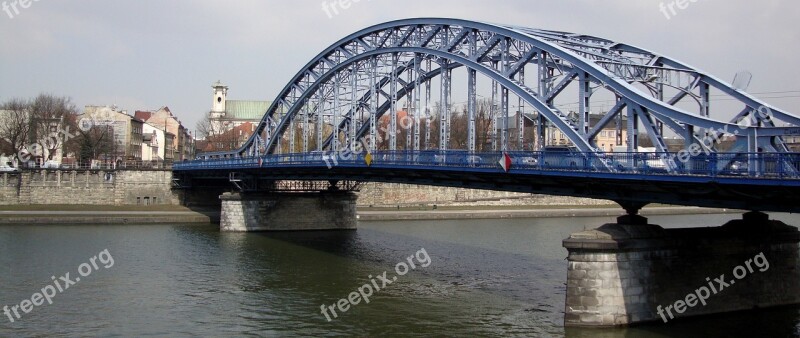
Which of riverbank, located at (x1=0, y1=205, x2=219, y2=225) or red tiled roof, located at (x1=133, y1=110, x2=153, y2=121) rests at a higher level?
red tiled roof, located at (x1=133, y1=110, x2=153, y2=121)

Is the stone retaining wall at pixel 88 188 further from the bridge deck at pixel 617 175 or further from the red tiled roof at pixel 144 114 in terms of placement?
the red tiled roof at pixel 144 114

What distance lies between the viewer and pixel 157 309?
A: 27.6 meters

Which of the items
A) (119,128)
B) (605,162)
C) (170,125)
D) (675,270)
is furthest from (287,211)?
(170,125)

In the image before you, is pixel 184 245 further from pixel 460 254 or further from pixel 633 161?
pixel 633 161

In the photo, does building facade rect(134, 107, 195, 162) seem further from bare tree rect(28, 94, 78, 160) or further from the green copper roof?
bare tree rect(28, 94, 78, 160)

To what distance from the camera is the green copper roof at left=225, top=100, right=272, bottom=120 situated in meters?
173

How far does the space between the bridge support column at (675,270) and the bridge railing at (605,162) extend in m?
2.32

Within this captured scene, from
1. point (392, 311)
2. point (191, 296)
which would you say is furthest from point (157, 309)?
point (392, 311)

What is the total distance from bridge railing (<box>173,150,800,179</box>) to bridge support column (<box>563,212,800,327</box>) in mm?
2323

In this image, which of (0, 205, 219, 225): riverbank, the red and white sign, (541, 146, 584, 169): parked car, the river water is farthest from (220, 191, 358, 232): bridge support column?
(541, 146, 584, 169): parked car

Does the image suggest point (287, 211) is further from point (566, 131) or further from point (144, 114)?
point (144, 114)

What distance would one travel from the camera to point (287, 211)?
58.3 metres

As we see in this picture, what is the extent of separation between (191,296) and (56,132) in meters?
65.4

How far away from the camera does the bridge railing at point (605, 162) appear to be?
1951cm
